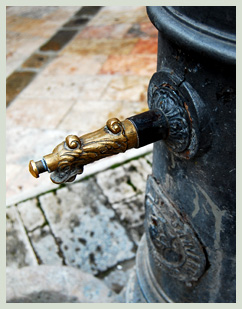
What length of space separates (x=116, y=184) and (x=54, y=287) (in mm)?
807

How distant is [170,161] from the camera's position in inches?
42.4

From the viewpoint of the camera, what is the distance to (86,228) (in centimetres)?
211

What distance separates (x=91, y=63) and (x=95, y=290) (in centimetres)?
276

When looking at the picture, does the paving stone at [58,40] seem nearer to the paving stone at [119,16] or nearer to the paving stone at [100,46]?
the paving stone at [100,46]

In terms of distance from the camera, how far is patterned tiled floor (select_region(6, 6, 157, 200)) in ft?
9.96

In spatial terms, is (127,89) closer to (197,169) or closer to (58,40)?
(58,40)

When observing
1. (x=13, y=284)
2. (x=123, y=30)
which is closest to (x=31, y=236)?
(x=13, y=284)

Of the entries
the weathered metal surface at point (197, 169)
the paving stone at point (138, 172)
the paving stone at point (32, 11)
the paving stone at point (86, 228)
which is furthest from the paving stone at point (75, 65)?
the weathered metal surface at point (197, 169)

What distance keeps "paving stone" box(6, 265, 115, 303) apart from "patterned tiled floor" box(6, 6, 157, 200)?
0.68m

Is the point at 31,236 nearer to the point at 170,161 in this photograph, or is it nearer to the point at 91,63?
the point at 170,161

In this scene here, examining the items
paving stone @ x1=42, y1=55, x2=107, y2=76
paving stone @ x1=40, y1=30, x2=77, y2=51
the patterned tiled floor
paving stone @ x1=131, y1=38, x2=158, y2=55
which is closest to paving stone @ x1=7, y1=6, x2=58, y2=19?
the patterned tiled floor

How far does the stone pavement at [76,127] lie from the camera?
79.9 inches

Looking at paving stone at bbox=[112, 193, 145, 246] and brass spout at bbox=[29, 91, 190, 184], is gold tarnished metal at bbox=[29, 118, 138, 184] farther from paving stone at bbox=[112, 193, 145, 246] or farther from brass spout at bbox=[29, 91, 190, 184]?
paving stone at bbox=[112, 193, 145, 246]

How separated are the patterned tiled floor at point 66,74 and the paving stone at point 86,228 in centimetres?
17
